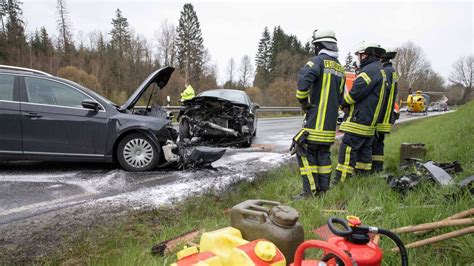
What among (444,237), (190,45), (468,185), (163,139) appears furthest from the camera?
(190,45)

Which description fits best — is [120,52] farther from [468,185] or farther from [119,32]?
[468,185]

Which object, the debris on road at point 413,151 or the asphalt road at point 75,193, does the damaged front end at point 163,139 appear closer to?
the asphalt road at point 75,193

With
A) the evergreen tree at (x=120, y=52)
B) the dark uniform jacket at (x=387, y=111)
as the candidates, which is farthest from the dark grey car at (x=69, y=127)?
the evergreen tree at (x=120, y=52)

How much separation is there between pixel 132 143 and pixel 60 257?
2.68 meters

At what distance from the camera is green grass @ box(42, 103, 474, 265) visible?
2068 millimetres

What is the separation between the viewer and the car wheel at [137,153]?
15.8 feet

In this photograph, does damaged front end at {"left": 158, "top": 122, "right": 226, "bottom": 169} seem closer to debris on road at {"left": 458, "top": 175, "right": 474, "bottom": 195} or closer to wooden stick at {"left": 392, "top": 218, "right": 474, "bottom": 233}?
debris on road at {"left": 458, "top": 175, "right": 474, "bottom": 195}

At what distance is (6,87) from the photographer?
4.44 metres

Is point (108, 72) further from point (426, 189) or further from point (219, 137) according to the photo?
point (426, 189)

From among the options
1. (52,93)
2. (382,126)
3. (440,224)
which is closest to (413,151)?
(382,126)

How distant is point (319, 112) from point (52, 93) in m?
3.79

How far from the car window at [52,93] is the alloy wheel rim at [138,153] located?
0.94 m

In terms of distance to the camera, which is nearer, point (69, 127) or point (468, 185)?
point (468, 185)

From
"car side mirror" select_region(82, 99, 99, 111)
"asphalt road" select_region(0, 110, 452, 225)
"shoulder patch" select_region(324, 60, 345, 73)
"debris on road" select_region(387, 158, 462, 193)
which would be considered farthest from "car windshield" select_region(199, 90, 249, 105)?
"debris on road" select_region(387, 158, 462, 193)
